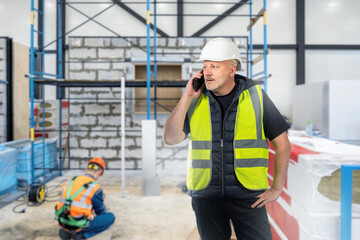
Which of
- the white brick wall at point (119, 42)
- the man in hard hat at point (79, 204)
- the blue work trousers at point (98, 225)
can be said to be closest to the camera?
the man in hard hat at point (79, 204)

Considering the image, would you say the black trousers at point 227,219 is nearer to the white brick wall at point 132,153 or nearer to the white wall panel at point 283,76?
the white brick wall at point 132,153

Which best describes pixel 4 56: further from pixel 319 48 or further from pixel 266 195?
pixel 319 48

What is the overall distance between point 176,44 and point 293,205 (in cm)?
543

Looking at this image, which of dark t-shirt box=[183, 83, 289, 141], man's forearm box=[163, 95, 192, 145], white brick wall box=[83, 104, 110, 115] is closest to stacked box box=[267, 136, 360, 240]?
dark t-shirt box=[183, 83, 289, 141]

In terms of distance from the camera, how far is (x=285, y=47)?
32.6 ft

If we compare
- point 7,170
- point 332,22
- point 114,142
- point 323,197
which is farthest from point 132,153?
point 332,22

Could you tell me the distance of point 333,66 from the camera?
393 inches

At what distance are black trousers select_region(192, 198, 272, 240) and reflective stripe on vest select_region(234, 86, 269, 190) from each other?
142 mm

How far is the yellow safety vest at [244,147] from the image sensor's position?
157 centimetres

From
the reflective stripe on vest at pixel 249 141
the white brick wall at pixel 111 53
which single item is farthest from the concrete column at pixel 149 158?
the reflective stripe on vest at pixel 249 141

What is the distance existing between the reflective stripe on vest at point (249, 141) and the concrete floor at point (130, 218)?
2.37 meters

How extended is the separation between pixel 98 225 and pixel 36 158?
129 inches

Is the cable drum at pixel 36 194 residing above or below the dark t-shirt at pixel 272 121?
below

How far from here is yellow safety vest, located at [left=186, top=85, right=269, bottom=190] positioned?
1.57 metres
